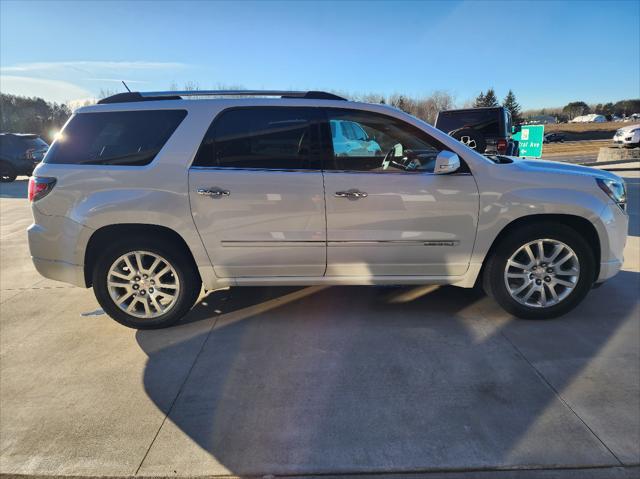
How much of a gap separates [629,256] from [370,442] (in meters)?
4.95

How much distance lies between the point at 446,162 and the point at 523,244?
1006mm

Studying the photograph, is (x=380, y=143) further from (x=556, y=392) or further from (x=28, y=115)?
(x=28, y=115)

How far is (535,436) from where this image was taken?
7.79 feet

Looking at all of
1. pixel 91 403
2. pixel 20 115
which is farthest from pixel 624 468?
pixel 20 115

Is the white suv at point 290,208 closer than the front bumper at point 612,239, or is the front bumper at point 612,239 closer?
the white suv at point 290,208

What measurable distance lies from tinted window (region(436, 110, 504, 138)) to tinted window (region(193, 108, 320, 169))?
23.2 ft

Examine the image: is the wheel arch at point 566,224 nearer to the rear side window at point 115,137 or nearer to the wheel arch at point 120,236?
the wheel arch at point 120,236

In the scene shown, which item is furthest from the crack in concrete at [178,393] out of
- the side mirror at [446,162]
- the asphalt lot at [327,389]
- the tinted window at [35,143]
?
the tinted window at [35,143]

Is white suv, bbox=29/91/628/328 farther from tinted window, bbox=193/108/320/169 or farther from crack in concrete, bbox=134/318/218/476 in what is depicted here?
crack in concrete, bbox=134/318/218/476

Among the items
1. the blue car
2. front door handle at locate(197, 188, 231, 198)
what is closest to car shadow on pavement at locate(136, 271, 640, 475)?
front door handle at locate(197, 188, 231, 198)

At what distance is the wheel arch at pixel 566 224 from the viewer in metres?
3.61

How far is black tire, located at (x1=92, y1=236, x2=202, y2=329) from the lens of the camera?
11.7 ft

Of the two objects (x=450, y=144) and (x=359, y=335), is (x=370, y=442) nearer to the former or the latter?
(x=359, y=335)

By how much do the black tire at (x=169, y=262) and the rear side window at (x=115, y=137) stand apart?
68cm
